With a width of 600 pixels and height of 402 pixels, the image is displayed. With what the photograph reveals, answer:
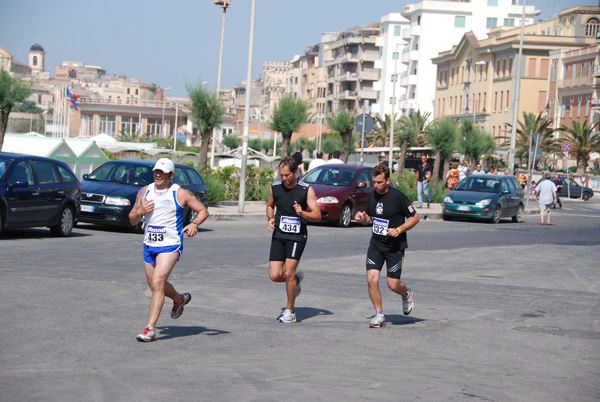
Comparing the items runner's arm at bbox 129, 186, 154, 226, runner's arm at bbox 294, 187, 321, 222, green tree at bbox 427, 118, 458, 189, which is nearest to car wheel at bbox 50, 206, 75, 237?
runner's arm at bbox 294, 187, 321, 222

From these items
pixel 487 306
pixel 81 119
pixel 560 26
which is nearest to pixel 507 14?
pixel 560 26

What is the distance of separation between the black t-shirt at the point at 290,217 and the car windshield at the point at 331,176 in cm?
1673

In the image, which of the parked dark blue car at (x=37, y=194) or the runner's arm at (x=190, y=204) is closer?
the runner's arm at (x=190, y=204)

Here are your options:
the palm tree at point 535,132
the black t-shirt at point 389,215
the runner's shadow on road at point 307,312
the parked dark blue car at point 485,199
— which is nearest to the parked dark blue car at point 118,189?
the runner's shadow on road at point 307,312

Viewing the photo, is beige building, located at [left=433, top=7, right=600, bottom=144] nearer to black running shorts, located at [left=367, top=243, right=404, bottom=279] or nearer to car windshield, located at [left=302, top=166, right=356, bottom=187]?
car windshield, located at [left=302, top=166, right=356, bottom=187]

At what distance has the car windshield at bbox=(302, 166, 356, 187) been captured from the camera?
27422 millimetres

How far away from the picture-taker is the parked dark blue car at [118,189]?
20.8m

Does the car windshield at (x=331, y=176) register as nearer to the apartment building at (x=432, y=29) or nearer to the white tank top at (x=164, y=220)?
the white tank top at (x=164, y=220)

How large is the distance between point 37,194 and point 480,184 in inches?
Result: 763

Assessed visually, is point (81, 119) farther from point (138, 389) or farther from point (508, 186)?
point (138, 389)

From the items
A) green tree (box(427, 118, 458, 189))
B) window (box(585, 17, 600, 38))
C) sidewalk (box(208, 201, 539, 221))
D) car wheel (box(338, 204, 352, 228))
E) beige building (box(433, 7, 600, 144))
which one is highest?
window (box(585, 17, 600, 38))

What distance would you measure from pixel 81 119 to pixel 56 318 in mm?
167229

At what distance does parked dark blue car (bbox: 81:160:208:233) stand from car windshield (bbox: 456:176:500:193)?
13.3 m

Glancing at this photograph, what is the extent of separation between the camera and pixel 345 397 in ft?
22.1
